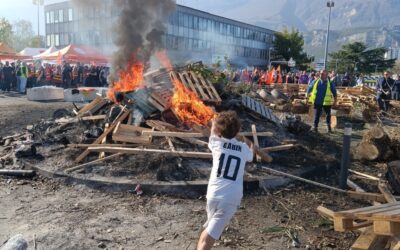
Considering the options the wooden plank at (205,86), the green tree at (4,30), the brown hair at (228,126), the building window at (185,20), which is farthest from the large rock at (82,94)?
→ the green tree at (4,30)

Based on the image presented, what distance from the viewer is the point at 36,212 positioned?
5.96 meters

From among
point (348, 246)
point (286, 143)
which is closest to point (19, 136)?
point (286, 143)

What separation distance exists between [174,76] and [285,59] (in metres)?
59.6

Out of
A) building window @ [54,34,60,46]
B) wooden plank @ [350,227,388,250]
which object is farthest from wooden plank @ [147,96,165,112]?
building window @ [54,34,60,46]

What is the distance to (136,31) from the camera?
12.6m

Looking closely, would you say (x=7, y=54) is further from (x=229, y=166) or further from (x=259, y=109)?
(x=229, y=166)

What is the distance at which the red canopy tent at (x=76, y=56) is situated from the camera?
27828 millimetres

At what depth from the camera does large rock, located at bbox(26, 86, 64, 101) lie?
70.3 ft

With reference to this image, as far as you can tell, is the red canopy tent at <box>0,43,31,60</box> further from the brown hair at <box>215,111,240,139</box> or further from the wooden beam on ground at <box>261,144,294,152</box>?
the brown hair at <box>215,111,240,139</box>

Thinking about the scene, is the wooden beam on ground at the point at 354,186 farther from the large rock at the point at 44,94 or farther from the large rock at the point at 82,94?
the large rock at the point at 44,94

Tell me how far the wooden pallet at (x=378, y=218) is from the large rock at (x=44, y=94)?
20328 mm

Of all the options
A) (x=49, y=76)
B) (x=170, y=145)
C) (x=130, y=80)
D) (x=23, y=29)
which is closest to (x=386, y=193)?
(x=170, y=145)

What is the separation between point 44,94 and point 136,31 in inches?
442

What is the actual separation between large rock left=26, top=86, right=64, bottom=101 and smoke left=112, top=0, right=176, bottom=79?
34.4 ft
